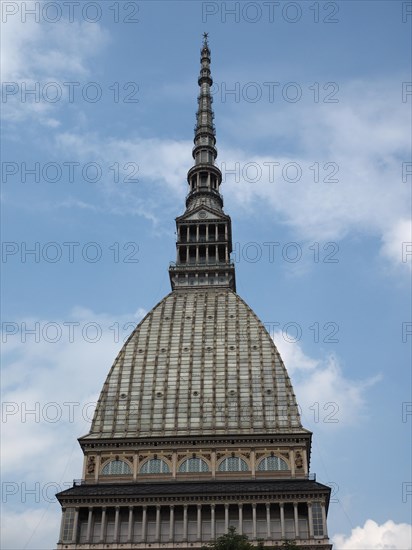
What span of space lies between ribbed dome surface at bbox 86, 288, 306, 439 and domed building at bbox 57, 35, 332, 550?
143 millimetres

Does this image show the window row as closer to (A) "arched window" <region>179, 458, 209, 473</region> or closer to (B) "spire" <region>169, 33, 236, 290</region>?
(A) "arched window" <region>179, 458, 209, 473</region>

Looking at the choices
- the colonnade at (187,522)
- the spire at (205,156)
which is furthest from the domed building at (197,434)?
the spire at (205,156)

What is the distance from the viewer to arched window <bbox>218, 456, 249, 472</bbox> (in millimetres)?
94812

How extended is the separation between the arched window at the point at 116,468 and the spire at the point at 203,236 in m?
33.0

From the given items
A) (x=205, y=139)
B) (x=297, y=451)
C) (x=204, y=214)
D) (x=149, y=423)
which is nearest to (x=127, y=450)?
(x=149, y=423)

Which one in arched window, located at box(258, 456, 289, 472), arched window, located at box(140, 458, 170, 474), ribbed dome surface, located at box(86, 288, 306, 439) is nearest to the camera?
arched window, located at box(258, 456, 289, 472)

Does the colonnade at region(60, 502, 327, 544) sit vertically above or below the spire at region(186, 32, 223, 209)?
below

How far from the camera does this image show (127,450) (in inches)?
3836

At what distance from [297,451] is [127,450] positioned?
64.1 feet

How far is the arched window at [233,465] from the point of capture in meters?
94.8

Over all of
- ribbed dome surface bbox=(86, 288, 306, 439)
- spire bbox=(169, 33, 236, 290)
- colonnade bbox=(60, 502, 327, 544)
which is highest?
spire bbox=(169, 33, 236, 290)

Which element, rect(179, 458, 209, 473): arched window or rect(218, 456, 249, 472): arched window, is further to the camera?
rect(179, 458, 209, 473): arched window

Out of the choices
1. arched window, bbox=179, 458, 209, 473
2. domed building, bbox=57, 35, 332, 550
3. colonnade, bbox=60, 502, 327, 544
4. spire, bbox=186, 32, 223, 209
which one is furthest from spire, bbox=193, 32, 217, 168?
colonnade, bbox=60, 502, 327, 544

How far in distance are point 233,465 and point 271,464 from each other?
4285 mm
